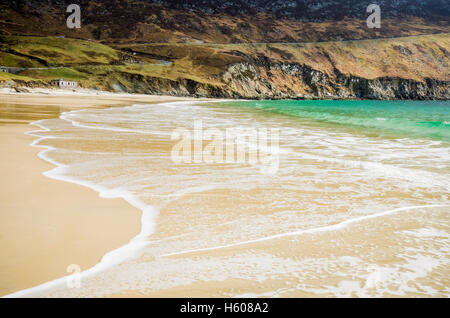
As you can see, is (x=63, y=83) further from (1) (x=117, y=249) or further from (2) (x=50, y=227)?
(1) (x=117, y=249)

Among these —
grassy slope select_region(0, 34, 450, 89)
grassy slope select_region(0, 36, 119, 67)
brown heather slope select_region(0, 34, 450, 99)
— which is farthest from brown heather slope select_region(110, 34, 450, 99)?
grassy slope select_region(0, 36, 119, 67)

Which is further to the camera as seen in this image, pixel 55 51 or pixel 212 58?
pixel 212 58

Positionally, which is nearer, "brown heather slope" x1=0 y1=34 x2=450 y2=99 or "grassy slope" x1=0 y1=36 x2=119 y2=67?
Result: "grassy slope" x1=0 y1=36 x2=119 y2=67

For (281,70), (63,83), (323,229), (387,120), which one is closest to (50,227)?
(323,229)

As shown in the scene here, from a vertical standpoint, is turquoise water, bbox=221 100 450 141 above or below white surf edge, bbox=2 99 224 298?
above

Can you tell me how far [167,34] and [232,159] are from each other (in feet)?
517

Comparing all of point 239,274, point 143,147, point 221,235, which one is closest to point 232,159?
point 143,147


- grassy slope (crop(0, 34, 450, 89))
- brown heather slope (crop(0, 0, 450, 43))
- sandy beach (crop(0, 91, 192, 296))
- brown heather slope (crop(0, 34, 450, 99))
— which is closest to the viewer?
sandy beach (crop(0, 91, 192, 296))

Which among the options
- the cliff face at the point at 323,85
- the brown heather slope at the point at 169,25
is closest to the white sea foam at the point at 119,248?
the cliff face at the point at 323,85

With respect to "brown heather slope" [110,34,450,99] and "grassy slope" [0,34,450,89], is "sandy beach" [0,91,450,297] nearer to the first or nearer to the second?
"grassy slope" [0,34,450,89]

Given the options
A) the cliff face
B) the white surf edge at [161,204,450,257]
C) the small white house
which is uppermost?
the cliff face

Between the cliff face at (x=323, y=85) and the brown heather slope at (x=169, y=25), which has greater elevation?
the brown heather slope at (x=169, y=25)

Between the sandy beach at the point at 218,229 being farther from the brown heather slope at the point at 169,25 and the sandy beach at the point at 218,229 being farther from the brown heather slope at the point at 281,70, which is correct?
the brown heather slope at the point at 169,25

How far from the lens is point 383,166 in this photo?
10.2 metres
